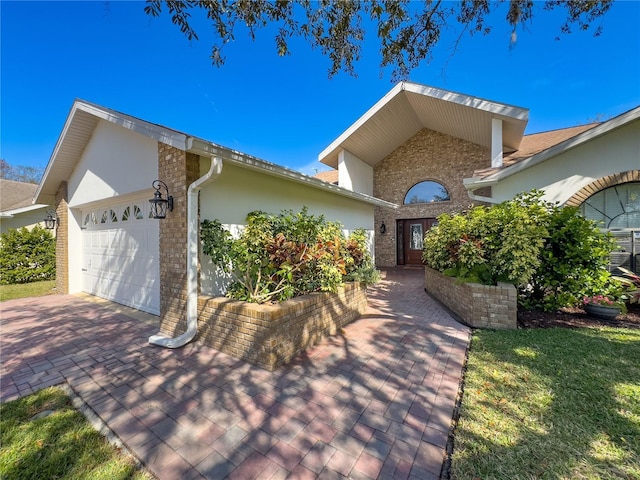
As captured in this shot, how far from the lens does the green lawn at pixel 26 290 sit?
7.97 m

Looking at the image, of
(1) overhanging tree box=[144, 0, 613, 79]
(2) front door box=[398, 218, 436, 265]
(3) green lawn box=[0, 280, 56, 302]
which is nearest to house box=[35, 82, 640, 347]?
(3) green lawn box=[0, 280, 56, 302]

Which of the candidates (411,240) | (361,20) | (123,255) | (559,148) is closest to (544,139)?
(559,148)

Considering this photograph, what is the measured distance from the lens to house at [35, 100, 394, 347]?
14.2 feet

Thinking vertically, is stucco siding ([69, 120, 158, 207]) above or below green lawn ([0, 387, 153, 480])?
above

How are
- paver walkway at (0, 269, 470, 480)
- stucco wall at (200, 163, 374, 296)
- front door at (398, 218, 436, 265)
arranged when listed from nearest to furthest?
paver walkway at (0, 269, 470, 480), stucco wall at (200, 163, 374, 296), front door at (398, 218, 436, 265)

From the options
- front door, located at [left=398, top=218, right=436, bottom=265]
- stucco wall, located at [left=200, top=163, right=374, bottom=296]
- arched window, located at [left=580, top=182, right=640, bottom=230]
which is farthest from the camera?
front door, located at [left=398, top=218, right=436, bottom=265]

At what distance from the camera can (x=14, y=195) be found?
54.3ft

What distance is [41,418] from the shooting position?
2.59m

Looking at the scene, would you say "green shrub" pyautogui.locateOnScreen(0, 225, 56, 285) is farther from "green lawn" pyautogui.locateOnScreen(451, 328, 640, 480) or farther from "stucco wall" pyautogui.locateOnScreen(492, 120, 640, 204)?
"stucco wall" pyautogui.locateOnScreen(492, 120, 640, 204)

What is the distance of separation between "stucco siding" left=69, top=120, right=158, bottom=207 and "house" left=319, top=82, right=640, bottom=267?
795cm

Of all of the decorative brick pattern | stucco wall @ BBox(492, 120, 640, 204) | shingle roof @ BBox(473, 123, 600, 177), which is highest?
shingle roof @ BBox(473, 123, 600, 177)

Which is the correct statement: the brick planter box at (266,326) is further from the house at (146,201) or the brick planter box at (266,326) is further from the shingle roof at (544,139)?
the shingle roof at (544,139)

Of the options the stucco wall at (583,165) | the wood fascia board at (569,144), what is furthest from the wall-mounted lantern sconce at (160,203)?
the stucco wall at (583,165)

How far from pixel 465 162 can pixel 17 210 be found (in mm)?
21355
